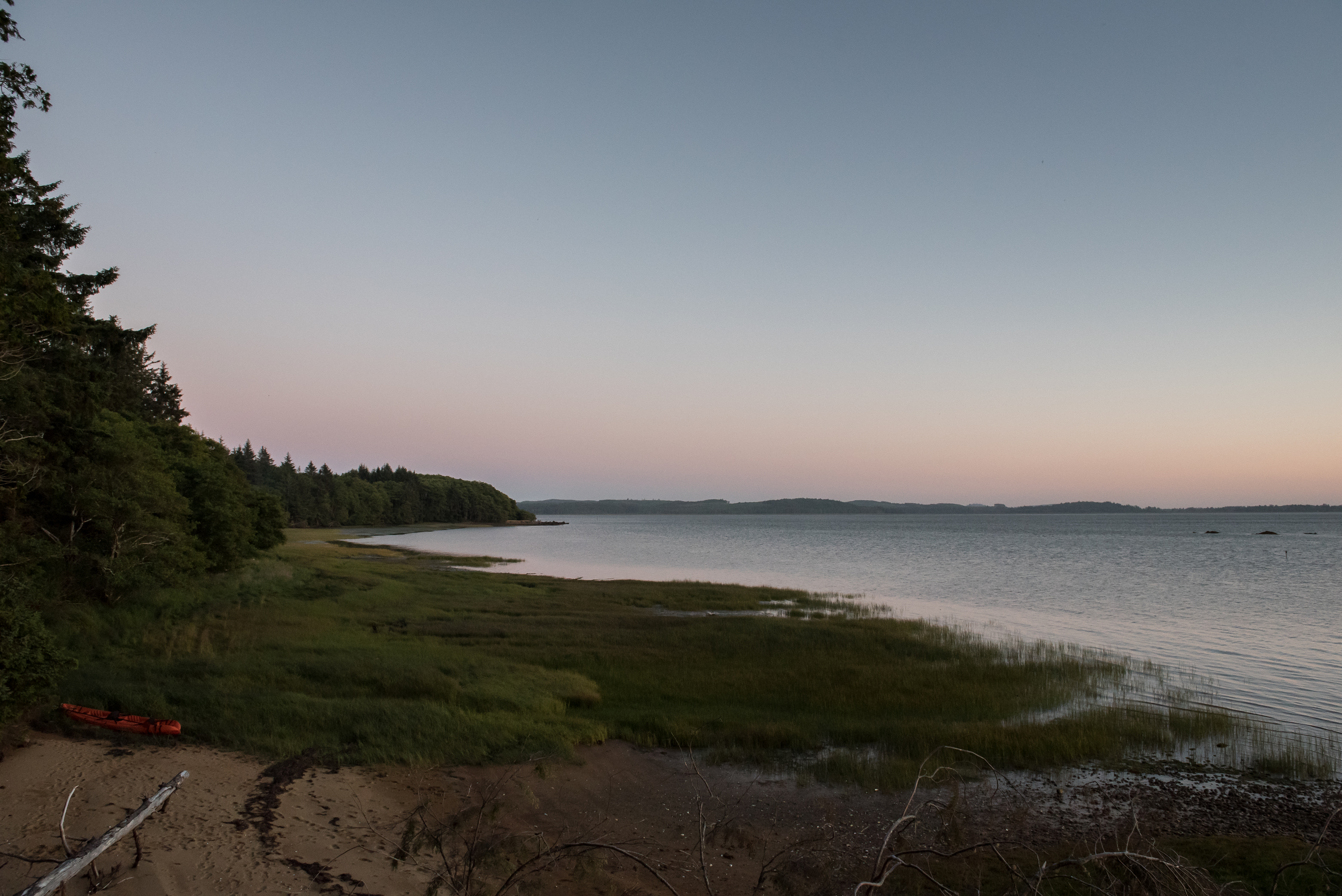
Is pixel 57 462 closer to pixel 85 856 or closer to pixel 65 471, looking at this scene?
pixel 65 471

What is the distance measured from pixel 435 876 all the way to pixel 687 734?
23.2ft

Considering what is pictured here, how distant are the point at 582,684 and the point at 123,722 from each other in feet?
30.0

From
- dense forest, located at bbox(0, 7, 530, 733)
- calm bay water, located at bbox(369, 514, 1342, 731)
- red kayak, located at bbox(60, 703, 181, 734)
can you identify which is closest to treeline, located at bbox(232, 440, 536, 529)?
calm bay water, located at bbox(369, 514, 1342, 731)

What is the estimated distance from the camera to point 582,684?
704 inches

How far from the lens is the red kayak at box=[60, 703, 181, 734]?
11.5 meters

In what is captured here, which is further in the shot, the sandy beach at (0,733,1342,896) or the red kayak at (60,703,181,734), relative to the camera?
the red kayak at (60,703,181,734)

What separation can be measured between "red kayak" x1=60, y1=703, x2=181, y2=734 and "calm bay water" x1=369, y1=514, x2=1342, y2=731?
22.1 metres

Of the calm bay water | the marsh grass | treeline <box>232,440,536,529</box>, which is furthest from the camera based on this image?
treeline <box>232,440,536,529</box>

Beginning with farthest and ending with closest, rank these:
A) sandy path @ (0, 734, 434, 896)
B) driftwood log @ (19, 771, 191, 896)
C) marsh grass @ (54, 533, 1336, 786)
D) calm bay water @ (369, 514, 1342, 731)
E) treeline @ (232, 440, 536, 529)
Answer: treeline @ (232, 440, 536, 529), calm bay water @ (369, 514, 1342, 731), marsh grass @ (54, 533, 1336, 786), sandy path @ (0, 734, 434, 896), driftwood log @ (19, 771, 191, 896)

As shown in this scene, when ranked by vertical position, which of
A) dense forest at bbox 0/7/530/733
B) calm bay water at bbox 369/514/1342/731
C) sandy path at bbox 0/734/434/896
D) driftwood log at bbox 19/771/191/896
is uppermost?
dense forest at bbox 0/7/530/733

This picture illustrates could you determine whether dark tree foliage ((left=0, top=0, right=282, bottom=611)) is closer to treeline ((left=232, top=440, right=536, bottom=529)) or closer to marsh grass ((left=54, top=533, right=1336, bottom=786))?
marsh grass ((left=54, top=533, right=1336, bottom=786))

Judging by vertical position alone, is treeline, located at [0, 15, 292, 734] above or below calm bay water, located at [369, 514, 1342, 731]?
above

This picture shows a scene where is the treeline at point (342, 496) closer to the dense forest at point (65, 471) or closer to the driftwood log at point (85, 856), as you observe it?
the dense forest at point (65, 471)

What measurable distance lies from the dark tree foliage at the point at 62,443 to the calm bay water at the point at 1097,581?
27219 millimetres
